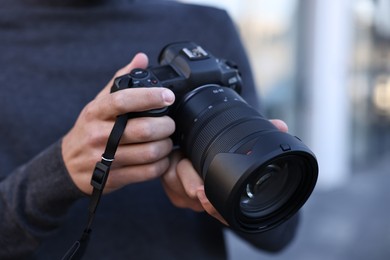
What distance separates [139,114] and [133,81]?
50 millimetres

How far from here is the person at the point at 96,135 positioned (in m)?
0.74

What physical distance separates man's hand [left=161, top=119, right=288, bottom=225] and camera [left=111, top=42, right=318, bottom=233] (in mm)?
16

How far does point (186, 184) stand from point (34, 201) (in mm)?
233

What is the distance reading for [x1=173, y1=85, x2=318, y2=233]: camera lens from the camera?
2.10 feet

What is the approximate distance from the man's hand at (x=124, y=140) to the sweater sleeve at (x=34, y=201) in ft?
0.07

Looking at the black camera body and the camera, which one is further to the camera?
the black camera body

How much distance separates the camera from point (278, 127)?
72 centimetres

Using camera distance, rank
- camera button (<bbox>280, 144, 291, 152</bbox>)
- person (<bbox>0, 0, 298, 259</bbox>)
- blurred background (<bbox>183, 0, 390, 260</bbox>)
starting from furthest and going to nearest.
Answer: blurred background (<bbox>183, 0, 390, 260</bbox>) < person (<bbox>0, 0, 298, 259</bbox>) < camera button (<bbox>280, 144, 291, 152</bbox>)

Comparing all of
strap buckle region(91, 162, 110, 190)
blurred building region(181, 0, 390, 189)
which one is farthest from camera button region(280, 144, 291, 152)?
blurred building region(181, 0, 390, 189)

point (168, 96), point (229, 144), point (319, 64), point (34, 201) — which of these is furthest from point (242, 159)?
point (319, 64)

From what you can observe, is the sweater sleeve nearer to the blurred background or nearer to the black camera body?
the black camera body

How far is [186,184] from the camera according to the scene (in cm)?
74

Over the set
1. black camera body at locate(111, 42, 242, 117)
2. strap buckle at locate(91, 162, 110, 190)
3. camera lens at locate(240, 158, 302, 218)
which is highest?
black camera body at locate(111, 42, 242, 117)

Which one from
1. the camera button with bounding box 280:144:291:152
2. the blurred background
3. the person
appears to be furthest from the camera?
the blurred background
